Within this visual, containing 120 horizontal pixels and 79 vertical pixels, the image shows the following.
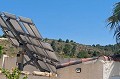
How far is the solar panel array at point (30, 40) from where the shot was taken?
52.0 ft

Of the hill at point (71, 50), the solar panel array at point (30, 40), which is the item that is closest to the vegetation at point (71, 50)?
the hill at point (71, 50)

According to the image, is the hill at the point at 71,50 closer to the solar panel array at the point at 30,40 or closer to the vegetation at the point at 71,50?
the vegetation at the point at 71,50

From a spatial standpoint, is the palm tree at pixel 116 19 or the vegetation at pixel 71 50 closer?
the palm tree at pixel 116 19

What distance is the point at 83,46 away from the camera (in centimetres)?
5541

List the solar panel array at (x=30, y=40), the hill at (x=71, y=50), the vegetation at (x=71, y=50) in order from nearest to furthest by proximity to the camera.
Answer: the solar panel array at (x=30, y=40) → the vegetation at (x=71, y=50) → the hill at (x=71, y=50)

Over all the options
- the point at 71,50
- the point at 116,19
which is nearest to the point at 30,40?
the point at 116,19

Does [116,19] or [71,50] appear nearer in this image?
[116,19]

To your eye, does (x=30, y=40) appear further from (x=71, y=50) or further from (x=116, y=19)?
(x=71, y=50)

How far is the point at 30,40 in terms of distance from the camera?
53.4 feet

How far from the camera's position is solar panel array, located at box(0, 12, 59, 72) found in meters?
15.8

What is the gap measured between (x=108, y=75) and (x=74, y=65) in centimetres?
173

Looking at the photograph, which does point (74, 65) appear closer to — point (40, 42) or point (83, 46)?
point (40, 42)

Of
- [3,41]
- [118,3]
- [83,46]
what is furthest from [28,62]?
[83,46]

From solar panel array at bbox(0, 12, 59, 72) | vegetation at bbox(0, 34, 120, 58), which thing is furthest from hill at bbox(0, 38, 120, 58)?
solar panel array at bbox(0, 12, 59, 72)
